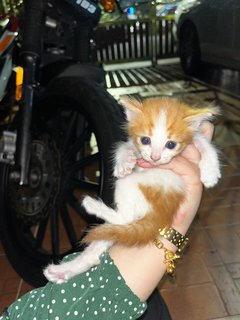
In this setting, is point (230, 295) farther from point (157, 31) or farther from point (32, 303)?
point (157, 31)

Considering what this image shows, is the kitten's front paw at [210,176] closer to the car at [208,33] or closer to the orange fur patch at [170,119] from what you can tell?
the orange fur patch at [170,119]

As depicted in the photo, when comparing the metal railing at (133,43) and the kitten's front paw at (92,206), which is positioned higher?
the kitten's front paw at (92,206)

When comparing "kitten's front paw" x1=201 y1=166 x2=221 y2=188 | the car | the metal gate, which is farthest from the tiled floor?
the metal gate

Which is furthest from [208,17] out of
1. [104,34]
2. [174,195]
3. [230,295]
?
[174,195]

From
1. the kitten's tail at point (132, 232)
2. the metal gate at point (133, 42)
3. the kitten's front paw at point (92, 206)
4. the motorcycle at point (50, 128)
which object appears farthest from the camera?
the metal gate at point (133, 42)

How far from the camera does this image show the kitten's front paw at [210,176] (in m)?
1.17

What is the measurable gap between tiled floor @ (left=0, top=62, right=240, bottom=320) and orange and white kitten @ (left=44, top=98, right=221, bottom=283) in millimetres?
461

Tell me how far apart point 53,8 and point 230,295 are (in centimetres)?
181

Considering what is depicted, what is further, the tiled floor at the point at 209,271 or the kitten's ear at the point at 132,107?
the tiled floor at the point at 209,271

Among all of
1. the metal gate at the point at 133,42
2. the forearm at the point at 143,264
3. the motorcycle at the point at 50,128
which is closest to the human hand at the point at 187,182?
the forearm at the point at 143,264

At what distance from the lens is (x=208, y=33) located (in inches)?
212

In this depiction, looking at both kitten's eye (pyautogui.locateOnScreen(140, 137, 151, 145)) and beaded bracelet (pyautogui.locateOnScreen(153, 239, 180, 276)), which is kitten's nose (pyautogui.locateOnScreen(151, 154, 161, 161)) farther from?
beaded bracelet (pyautogui.locateOnScreen(153, 239, 180, 276))

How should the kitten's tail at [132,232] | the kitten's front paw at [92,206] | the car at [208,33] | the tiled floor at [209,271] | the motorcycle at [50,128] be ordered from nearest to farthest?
the kitten's tail at [132,232] → the kitten's front paw at [92,206] → the motorcycle at [50,128] → the tiled floor at [209,271] → the car at [208,33]

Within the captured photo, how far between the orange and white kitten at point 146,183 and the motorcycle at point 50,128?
1.45ft
